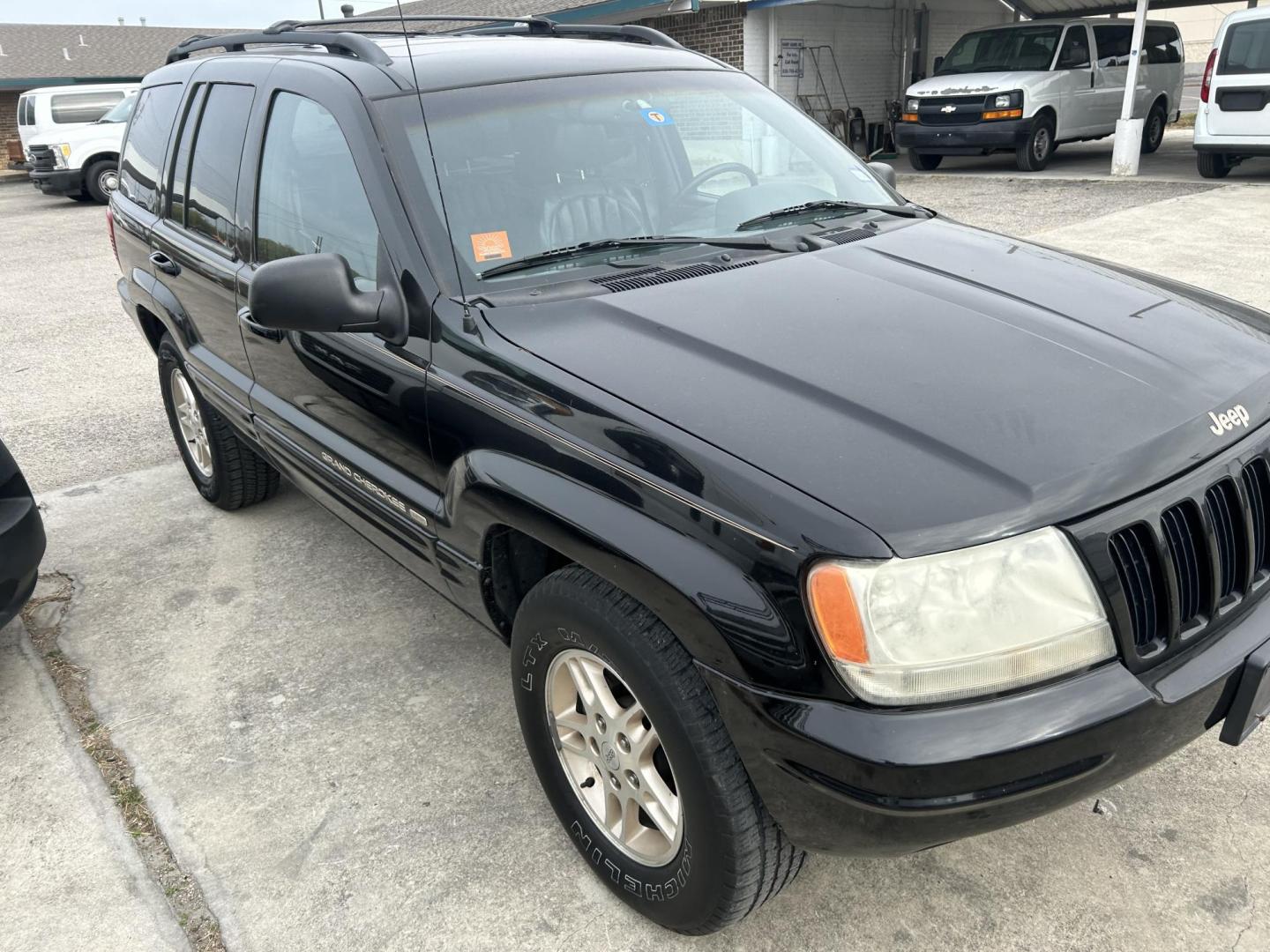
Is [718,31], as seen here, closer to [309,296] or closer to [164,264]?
[164,264]

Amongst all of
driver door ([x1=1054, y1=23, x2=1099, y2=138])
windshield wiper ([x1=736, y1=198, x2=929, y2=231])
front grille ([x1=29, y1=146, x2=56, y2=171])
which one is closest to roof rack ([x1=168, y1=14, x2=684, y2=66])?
windshield wiper ([x1=736, y1=198, x2=929, y2=231])

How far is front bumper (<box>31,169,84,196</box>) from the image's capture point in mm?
17062

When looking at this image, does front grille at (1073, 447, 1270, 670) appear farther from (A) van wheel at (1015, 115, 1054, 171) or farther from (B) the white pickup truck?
(B) the white pickup truck

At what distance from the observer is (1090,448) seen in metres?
1.79

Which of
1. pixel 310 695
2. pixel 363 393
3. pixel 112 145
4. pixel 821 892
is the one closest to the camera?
pixel 821 892

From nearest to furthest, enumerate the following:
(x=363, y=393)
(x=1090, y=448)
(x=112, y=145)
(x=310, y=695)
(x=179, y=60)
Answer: (x=1090, y=448) → (x=363, y=393) → (x=310, y=695) → (x=179, y=60) → (x=112, y=145)

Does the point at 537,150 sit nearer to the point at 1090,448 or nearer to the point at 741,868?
the point at 1090,448

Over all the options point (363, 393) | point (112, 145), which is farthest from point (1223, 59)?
point (112, 145)

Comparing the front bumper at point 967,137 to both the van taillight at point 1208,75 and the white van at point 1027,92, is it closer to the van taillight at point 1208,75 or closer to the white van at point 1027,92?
the white van at point 1027,92

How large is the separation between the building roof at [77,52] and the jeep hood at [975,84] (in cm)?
2840

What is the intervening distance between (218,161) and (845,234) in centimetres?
216

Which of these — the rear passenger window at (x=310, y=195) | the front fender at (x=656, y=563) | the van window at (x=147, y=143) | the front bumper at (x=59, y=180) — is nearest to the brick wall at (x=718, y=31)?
the front bumper at (x=59, y=180)

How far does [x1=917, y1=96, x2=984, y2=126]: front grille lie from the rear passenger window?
1252 cm

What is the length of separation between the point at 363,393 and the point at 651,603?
1236 millimetres
